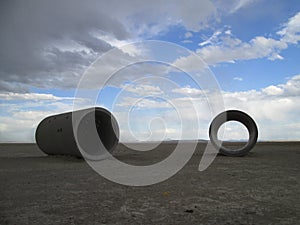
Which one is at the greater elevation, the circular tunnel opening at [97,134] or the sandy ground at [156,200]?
the circular tunnel opening at [97,134]

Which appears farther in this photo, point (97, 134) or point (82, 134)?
point (97, 134)

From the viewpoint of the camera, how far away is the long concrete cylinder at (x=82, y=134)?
10.2m

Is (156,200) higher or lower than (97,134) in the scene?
lower

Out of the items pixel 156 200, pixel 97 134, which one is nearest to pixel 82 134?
pixel 97 134

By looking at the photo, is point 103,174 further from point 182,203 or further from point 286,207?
point 286,207

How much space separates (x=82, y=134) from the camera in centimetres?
1149

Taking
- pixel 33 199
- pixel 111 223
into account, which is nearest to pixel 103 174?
pixel 33 199

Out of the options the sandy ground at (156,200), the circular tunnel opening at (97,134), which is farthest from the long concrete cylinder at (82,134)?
the sandy ground at (156,200)

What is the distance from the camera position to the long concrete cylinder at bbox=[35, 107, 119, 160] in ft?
33.5

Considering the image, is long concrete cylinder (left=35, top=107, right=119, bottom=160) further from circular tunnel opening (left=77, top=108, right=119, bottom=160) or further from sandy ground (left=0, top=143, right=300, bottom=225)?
sandy ground (left=0, top=143, right=300, bottom=225)

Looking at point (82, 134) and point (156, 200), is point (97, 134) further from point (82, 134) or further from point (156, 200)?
point (156, 200)

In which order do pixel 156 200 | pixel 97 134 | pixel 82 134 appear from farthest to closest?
pixel 97 134 → pixel 82 134 → pixel 156 200

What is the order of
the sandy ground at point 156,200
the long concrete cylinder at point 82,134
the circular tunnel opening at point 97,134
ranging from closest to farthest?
the sandy ground at point 156,200 → the long concrete cylinder at point 82,134 → the circular tunnel opening at point 97,134

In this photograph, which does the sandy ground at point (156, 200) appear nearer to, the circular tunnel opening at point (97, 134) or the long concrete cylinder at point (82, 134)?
the long concrete cylinder at point (82, 134)
